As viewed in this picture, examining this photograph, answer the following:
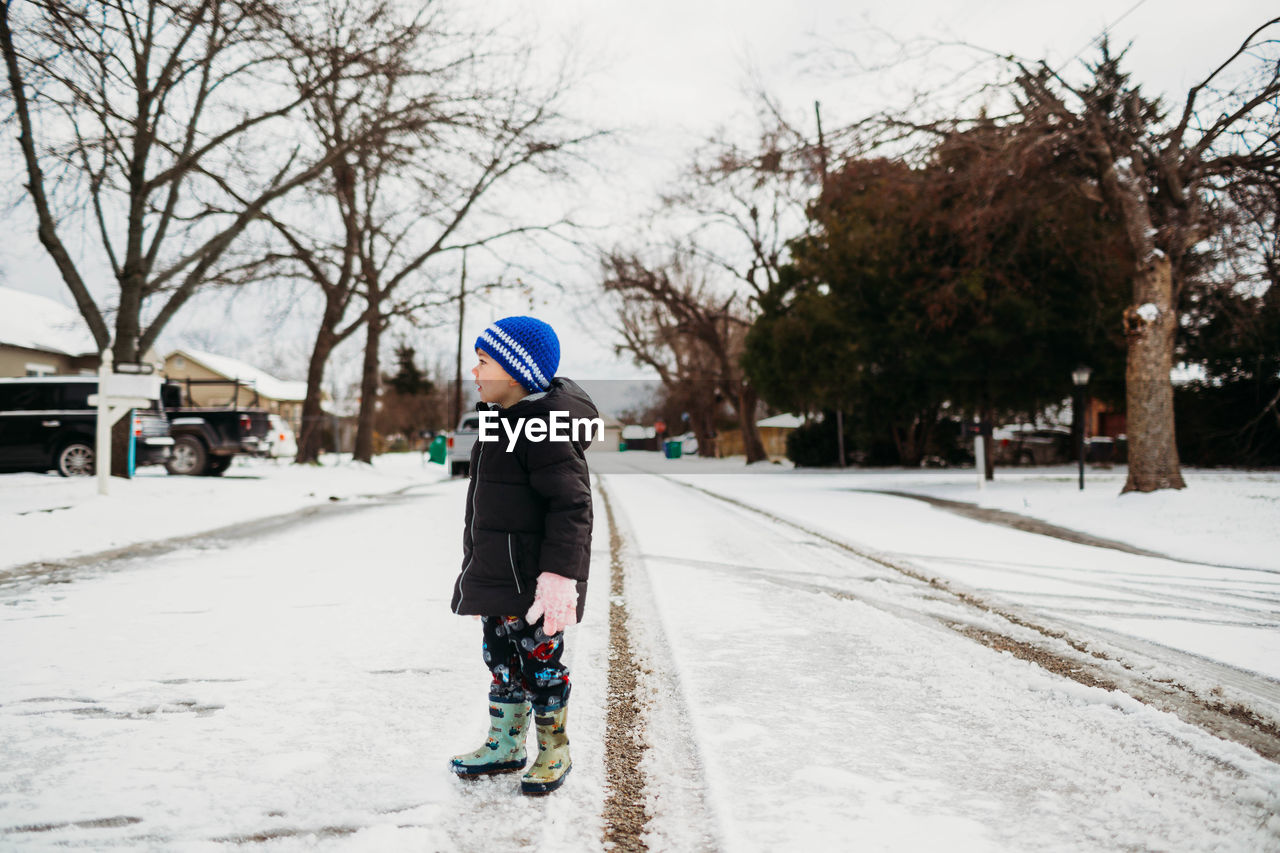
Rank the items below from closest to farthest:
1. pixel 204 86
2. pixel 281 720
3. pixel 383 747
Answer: pixel 383 747
pixel 281 720
pixel 204 86

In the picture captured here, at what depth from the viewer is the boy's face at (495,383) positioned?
276 cm

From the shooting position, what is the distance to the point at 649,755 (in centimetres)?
307

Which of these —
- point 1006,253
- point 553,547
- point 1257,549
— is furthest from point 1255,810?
point 1006,253

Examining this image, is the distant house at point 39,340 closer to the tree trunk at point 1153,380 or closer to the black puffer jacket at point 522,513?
the tree trunk at point 1153,380

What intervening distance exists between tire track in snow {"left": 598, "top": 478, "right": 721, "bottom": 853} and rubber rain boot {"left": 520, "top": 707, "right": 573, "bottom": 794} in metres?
0.17

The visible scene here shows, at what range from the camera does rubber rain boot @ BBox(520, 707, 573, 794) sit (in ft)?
9.03

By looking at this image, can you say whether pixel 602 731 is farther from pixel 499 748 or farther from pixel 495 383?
pixel 495 383

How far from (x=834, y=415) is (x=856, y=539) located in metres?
24.6

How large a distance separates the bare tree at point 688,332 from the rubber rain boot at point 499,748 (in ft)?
65.3

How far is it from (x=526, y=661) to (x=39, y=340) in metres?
41.1

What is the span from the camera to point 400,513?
13.0 m

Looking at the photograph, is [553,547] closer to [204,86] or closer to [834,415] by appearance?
[204,86]

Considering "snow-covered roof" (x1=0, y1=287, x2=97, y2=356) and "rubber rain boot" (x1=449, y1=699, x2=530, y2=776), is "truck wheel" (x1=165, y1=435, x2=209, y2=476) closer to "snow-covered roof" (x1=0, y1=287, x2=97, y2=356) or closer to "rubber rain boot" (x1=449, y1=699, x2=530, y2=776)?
"rubber rain boot" (x1=449, y1=699, x2=530, y2=776)

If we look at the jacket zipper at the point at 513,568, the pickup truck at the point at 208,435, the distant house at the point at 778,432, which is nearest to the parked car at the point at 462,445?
the pickup truck at the point at 208,435
